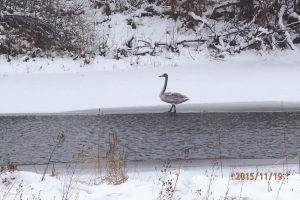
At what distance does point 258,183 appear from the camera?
274 inches

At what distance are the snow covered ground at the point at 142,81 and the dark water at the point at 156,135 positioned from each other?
1.88m

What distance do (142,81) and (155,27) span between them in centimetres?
764

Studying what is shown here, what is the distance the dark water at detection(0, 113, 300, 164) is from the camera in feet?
34.6

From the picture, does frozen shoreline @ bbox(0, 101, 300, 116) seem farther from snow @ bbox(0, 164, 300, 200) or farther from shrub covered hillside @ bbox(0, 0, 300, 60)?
shrub covered hillside @ bbox(0, 0, 300, 60)

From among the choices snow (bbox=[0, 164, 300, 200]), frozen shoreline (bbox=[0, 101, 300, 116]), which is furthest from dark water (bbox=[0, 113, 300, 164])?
snow (bbox=[0, 164, 300, 200])

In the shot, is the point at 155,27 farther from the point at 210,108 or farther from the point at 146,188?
the point at 146,188

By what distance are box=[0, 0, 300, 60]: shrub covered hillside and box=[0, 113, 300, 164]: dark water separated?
9839 mm

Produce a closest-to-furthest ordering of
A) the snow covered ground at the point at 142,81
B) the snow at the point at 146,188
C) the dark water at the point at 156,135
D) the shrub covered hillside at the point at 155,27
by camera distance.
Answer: the snow at the point at 146,188
the dark water at the point at 156,135
the snow covered ground at the point at 142,81
the shrub covered hillside at the point at 155,27

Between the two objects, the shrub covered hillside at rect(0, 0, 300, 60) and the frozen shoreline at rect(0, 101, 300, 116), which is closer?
the frozen shoreline at rect(0, 101, 300, 116)

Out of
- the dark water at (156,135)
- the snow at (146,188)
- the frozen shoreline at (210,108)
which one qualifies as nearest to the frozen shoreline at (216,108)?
the frozen shoreline at (210,108)

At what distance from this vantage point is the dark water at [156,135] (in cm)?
1054

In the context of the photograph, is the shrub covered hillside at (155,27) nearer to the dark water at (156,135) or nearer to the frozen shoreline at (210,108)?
the frozen shoreline at (210,108)

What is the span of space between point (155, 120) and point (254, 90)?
4724mm

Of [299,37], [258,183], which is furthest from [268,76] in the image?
[258,183]
